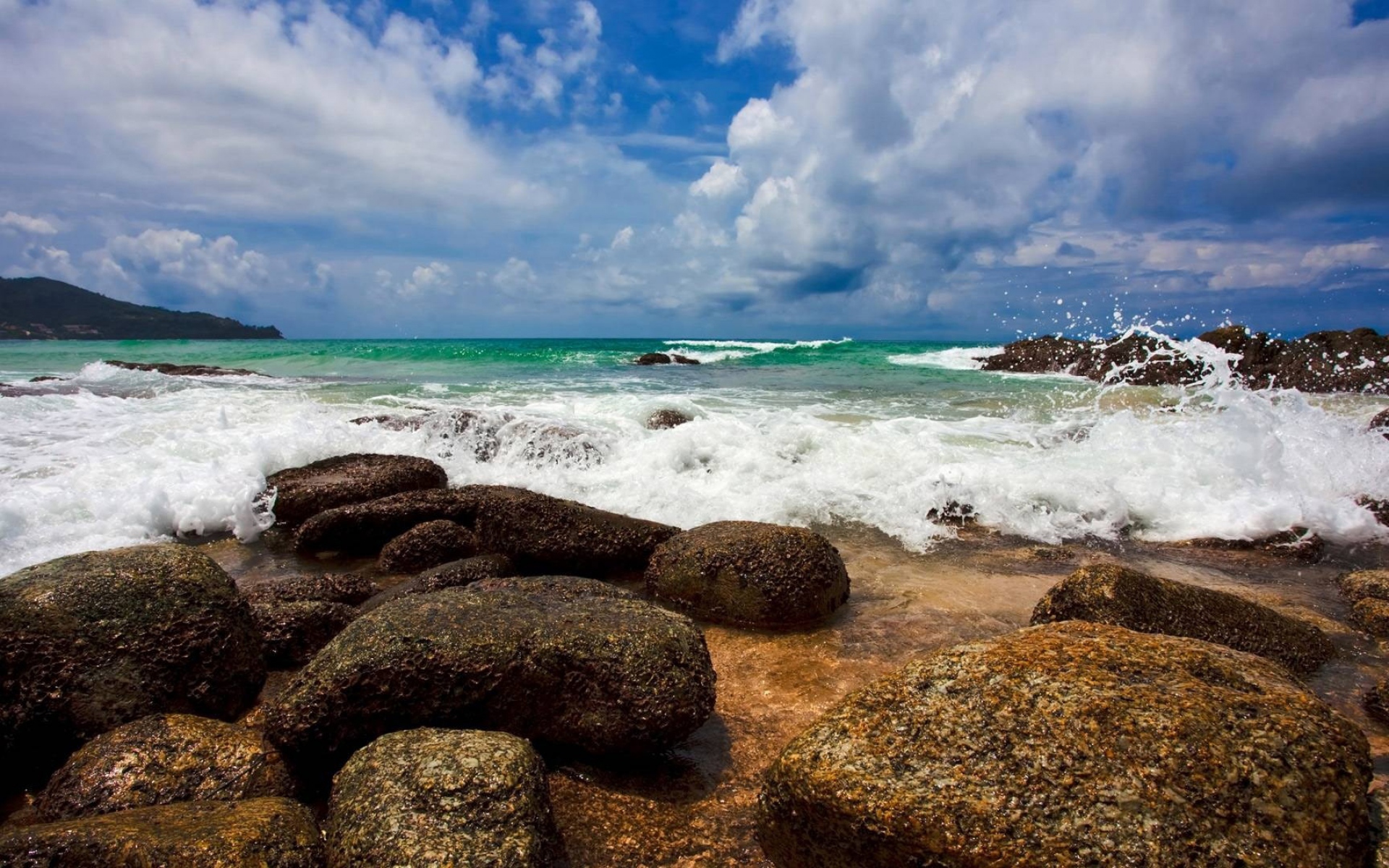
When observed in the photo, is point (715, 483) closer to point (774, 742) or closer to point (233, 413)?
point (774, 742)

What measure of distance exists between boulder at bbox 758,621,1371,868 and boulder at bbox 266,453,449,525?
4.75m

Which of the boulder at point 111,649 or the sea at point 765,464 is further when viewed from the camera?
the sea at point 765,464

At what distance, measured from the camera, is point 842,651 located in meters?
3.62

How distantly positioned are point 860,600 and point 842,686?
1073 mm

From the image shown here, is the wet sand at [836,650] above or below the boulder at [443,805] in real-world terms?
below

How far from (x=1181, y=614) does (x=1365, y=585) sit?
6.24 feet

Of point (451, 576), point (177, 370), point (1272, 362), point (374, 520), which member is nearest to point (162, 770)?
point (451, 576)

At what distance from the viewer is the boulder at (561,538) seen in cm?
471

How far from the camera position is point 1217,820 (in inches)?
66.6

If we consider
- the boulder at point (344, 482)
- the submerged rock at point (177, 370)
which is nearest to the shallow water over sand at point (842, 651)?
the boulder at point (344, 482)

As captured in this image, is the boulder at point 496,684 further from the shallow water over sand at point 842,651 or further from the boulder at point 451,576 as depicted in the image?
the boulder at point 451,576

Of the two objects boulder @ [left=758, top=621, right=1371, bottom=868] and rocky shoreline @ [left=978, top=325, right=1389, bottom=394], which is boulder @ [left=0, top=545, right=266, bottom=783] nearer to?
boulder @ [left=758, top=621, right=1371, bottom=868]

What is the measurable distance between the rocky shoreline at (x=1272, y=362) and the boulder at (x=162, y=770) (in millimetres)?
17303

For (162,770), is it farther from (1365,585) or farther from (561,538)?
(1365,585)
